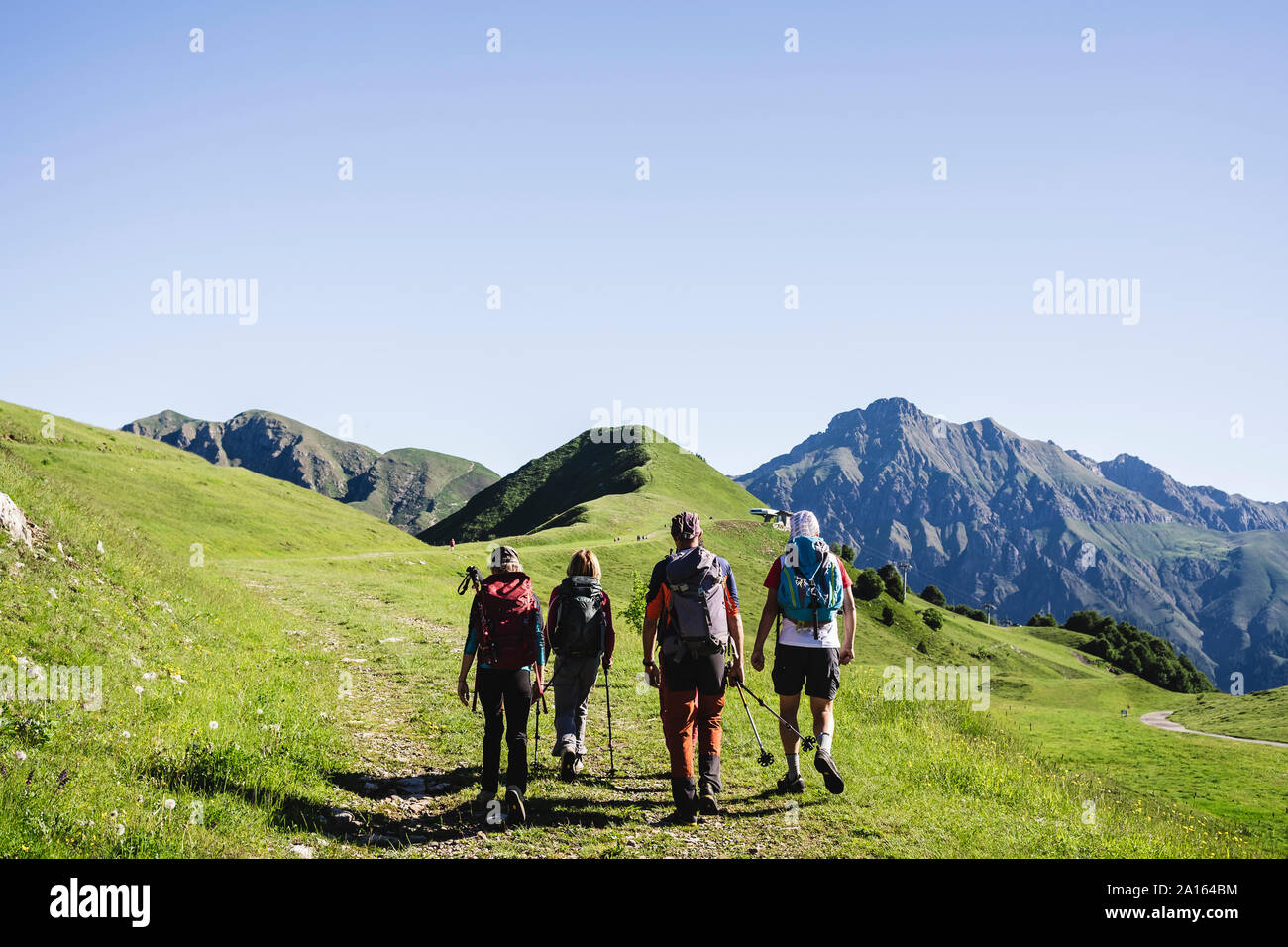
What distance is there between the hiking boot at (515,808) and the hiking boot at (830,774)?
11.5 ft

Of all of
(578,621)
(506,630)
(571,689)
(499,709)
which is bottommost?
(571,689)

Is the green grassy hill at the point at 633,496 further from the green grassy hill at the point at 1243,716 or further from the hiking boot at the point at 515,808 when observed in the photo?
the hiking boot at the point at 515,808

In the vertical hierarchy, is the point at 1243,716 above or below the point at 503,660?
below

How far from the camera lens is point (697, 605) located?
8.66 meters

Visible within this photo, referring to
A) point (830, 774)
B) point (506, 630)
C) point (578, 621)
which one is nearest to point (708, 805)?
point (830, 774)

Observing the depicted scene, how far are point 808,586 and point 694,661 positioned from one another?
1769mm

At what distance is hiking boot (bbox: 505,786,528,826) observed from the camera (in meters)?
7.90

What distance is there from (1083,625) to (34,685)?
7685 inches

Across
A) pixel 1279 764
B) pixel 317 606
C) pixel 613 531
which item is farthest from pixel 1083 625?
pixel 317 606

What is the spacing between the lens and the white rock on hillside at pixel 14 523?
447 inches

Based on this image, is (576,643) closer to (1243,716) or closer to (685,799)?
(685,799)

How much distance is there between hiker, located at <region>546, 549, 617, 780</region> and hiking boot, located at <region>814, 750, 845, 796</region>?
114 inches

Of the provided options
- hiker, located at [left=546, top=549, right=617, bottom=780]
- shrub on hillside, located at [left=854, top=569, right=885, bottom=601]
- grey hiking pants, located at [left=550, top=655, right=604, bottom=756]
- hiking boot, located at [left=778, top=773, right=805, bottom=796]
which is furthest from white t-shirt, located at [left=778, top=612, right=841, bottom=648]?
shrub on hillside, located at [left=854, top=569, right=885, bottom=601]

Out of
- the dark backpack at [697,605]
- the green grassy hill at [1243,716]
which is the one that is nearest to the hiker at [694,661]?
the dark backpack at [697,605]
